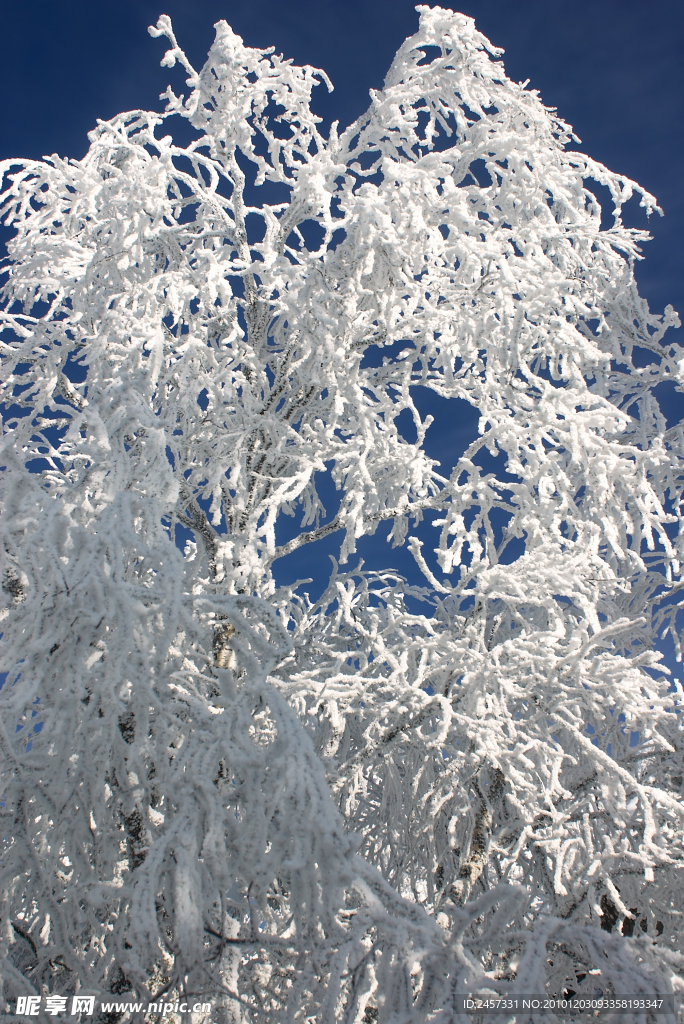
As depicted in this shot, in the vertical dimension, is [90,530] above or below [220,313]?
below

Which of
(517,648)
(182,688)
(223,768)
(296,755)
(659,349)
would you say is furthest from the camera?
(659,349)

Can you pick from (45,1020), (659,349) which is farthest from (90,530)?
(659,349)

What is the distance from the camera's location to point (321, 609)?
5.87m

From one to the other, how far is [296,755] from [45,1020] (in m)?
1.76

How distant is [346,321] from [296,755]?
3.31 metres

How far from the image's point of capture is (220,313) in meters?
4.73

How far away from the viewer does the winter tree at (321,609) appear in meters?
2.32

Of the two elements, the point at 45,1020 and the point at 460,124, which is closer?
the point at 45,1020

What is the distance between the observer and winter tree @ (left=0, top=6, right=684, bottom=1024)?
91.4 inches

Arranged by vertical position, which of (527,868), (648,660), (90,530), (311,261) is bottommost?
(527,868)

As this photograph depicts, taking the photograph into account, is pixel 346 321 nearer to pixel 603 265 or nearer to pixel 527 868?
pixel 603 265

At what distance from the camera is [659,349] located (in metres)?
7.40

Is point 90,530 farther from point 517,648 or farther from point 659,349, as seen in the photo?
point 659,349

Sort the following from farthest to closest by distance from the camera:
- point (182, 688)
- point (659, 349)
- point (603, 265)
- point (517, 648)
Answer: point (659, 349) < point (603, 265) < point (517, 648) < point (182, 688)
